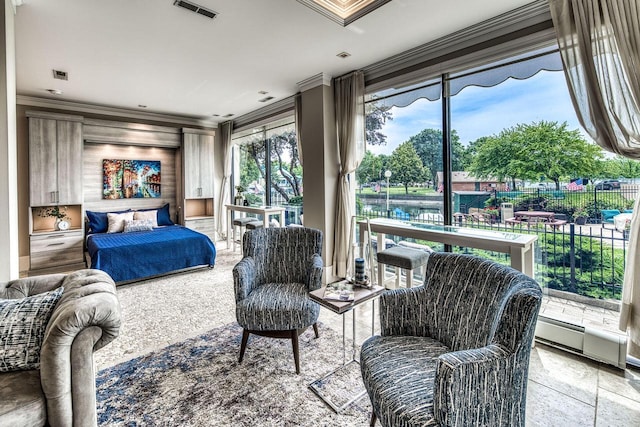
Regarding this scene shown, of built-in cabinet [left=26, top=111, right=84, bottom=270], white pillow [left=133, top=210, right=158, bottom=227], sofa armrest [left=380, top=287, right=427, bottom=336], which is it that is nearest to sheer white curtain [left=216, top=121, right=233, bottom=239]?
white pillow [left=133, top=210, right=158, bottom=227]

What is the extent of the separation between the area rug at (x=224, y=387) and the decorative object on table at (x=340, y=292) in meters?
0.59

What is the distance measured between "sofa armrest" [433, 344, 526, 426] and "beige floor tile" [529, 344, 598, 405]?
3.46 feet

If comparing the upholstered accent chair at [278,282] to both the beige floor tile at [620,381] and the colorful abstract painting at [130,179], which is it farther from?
the colorful abstract painting at [130,179]

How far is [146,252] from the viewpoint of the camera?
4285mm

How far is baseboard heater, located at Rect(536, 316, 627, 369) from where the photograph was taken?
220cm

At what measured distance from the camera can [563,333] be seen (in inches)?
97.5

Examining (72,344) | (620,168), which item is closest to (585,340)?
(620,168)

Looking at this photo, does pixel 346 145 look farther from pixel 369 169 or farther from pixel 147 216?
pixel 147 216

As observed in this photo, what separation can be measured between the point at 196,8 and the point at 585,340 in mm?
3991

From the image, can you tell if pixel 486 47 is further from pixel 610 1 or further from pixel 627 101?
pixel 627 101

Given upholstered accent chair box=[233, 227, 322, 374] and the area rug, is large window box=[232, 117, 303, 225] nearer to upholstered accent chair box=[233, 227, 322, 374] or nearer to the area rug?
upholstered accent chair box=[233, 227, 322, 374]

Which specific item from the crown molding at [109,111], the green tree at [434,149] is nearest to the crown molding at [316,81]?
the green tree at [434,149]

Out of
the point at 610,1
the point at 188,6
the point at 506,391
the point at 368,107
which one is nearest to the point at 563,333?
the point at 506,391

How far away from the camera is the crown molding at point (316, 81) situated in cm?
396
